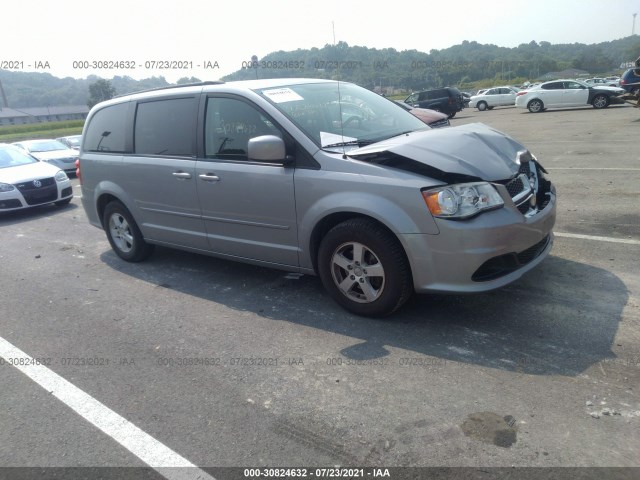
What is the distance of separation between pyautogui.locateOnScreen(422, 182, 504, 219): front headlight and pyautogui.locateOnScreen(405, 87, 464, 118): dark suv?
26993mm

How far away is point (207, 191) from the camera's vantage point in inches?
187

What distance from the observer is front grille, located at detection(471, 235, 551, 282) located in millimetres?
3547

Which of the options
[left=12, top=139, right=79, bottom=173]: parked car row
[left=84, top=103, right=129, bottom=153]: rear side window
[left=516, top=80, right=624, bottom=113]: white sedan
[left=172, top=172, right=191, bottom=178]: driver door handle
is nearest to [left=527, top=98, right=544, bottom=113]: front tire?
[left=516, top=80, right=624, bottom=113]: white sedan

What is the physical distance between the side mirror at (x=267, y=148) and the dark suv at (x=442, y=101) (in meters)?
26.7

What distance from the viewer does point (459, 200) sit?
348cm

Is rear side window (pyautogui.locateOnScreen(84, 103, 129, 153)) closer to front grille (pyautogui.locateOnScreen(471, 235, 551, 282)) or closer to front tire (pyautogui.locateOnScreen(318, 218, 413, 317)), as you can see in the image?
front tire (pyautogui.locateOnScreen(318, 218, 413, 317))

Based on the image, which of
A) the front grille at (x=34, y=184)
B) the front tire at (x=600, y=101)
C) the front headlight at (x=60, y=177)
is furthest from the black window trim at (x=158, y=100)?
the front tire at (x=600, y=101)

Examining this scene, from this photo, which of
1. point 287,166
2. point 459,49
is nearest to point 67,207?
point 287,166

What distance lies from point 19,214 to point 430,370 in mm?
10080

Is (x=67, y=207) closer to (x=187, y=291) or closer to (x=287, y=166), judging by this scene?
(x=187, y=291)

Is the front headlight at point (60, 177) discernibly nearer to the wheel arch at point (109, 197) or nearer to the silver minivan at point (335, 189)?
the wheel arch at point (109, 197)

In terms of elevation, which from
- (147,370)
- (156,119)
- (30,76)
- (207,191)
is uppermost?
(30,76)

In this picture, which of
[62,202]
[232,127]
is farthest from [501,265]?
[62,202]

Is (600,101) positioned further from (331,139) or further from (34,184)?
(331,139)
